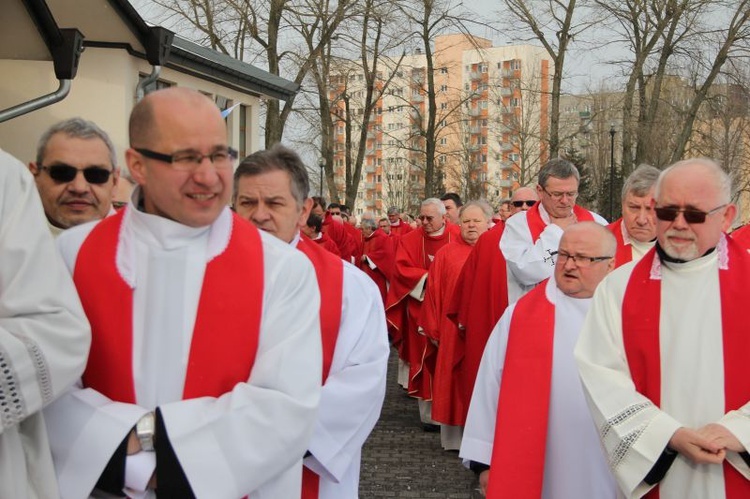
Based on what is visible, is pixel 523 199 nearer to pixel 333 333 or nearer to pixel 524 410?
pixel 524 410

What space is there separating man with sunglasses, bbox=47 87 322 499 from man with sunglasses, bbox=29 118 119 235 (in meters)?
0.92

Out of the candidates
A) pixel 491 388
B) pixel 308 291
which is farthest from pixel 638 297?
pixel 308 291

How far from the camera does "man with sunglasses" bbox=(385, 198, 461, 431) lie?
11031 mm

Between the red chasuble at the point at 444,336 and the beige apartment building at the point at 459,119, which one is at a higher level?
the beige apartment building at the point at 459,119

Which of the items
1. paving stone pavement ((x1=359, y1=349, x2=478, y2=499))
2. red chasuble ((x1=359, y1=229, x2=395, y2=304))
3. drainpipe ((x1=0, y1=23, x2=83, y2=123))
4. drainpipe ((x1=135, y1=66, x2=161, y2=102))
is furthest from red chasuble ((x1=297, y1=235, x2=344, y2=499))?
red chasuble ((x1=359, y1=229, x2=395, y2=304))

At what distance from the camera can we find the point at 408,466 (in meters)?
8.43

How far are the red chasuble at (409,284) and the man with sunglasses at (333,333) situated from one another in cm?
689

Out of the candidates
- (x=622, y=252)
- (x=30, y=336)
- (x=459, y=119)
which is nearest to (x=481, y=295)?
(x=622, y=252)

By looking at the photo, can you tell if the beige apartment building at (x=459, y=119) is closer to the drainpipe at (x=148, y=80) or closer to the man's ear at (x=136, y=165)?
the drainpipe at (x=148, y=80)

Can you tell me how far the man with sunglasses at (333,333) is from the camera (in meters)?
3.62

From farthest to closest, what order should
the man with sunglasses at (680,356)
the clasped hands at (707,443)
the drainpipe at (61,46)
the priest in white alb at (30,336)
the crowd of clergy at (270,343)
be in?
the drainpipe at (61,46)
the man with sunglasses at (680,356)
the clasped hands at (707,443)
the crowd of clergy at (270,343)
the priest in white alb at (30,336)

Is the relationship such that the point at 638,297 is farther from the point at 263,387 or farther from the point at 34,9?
the point at 34,9

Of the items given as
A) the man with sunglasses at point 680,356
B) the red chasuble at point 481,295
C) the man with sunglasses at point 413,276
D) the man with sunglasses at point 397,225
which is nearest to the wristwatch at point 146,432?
the man with sunglasses at point 680,356

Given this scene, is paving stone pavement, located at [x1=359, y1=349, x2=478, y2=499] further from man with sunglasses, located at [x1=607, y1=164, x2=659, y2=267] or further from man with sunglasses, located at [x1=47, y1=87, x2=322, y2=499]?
man with sunglasses, located at [x1=47, y1=87, x2=322, y2=499]
